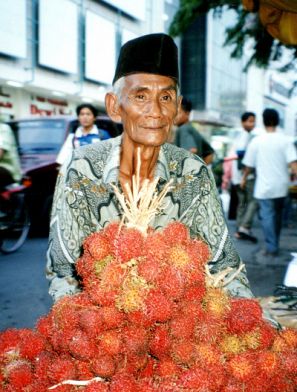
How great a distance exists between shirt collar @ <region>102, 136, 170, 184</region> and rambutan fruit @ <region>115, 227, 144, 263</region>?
66cm

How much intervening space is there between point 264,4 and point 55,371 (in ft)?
9.72

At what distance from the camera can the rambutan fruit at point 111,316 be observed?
3.76 feet

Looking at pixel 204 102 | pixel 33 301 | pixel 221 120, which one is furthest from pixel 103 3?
pixel 33 301

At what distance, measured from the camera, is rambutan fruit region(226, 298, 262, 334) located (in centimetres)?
126

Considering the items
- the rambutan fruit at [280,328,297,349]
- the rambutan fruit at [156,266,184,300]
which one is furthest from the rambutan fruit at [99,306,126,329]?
the rambutan fruit at [280,328,297,349]

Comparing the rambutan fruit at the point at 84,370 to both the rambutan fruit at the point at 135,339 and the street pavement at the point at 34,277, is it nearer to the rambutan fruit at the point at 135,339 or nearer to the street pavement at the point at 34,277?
the rambutan fruit at the point at 135,339

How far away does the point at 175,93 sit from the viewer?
179 cm

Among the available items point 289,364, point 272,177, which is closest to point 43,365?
point 289,364

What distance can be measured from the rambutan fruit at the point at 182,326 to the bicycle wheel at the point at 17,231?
5.97 metres

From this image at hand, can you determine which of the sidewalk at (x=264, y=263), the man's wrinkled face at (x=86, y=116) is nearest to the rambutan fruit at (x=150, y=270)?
the sidewalk at (x=264, y=263)

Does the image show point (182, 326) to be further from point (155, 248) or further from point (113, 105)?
point (113, 105)

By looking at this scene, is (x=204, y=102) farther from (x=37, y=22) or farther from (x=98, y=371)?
(x=98, y=371)

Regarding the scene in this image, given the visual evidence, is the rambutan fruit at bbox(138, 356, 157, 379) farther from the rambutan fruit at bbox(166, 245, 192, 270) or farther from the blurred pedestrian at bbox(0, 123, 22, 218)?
the blurred pedestrian at bbox(0, 123, 22, 218)

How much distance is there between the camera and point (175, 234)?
4.15ft
